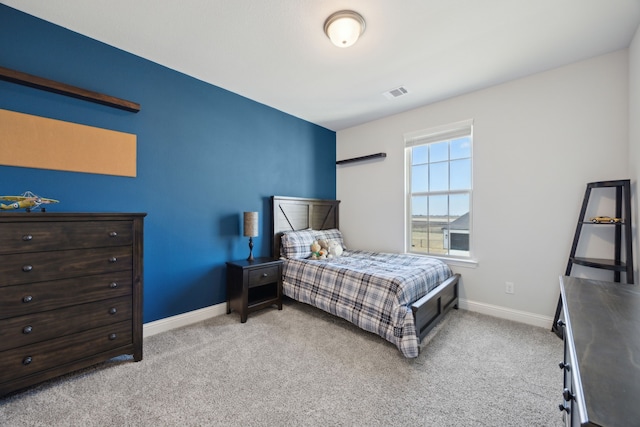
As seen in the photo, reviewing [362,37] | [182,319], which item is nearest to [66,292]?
[182,319]

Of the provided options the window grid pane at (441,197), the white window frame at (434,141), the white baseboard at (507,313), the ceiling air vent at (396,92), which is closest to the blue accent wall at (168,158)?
the ceiling air vent at (396,92)

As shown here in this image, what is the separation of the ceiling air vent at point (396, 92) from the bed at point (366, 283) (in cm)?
174

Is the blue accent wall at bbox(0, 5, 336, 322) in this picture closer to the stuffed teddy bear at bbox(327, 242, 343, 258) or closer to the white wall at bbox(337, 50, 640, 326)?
the stuffed teddy bear at bbox(327, 242, 343, 258)

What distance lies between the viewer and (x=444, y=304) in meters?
2.76

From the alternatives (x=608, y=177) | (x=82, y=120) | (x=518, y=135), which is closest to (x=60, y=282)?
Result: (x=82, y=120)

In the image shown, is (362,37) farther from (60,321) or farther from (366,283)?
(60,321)

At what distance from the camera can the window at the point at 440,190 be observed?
10.5 ft

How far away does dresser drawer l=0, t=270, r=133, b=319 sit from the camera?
1551 millimetres

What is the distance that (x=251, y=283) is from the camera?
9.26ft

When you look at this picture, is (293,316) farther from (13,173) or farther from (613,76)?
(613,76)

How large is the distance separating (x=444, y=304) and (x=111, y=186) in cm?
335

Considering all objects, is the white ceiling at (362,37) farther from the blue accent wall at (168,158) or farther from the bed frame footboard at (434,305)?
the bed frame footboard at (434,305)

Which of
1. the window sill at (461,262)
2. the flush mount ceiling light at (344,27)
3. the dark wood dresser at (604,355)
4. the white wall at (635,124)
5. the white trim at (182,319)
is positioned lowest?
the white trim at (182,319)

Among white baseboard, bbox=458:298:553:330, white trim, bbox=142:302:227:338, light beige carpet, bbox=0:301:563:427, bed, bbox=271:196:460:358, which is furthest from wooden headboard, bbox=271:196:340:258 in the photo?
white baseboard, bbox=458:298:553:330
